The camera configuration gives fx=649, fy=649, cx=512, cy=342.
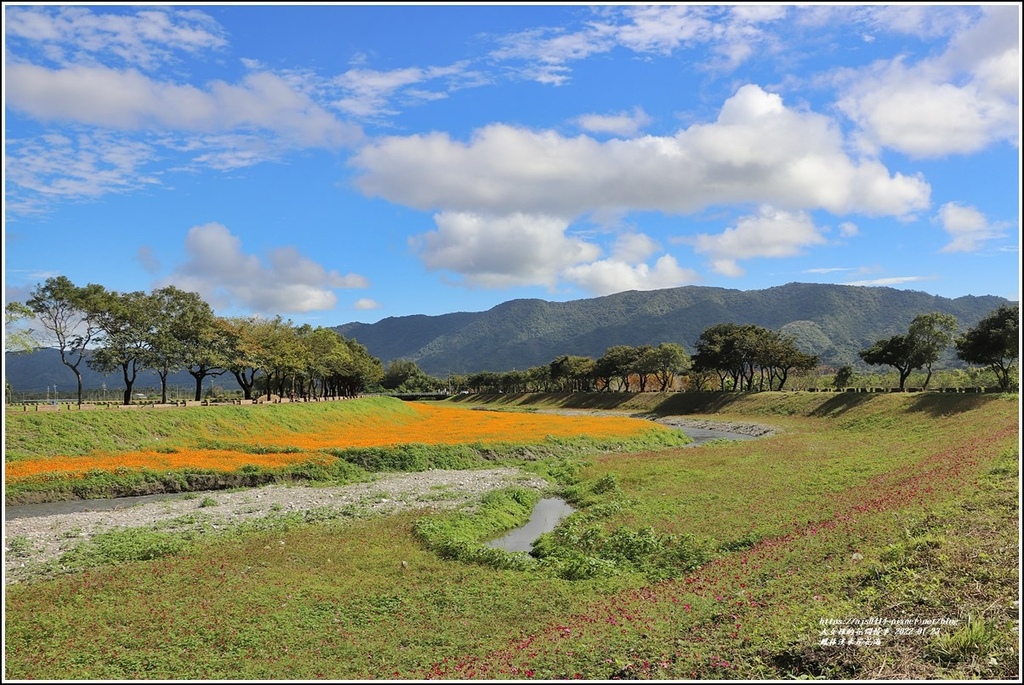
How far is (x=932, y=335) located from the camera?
7106 cm

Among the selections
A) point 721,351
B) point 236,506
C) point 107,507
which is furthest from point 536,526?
point 721,351

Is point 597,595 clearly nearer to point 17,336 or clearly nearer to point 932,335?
point 17,336

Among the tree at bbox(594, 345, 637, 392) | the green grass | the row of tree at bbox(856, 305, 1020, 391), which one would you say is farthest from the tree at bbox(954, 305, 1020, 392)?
the tree at bbox(594, 345, 637, 392)

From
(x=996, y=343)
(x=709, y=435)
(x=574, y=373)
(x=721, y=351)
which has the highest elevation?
(x=721, y=351)

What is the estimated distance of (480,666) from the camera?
11.4 m

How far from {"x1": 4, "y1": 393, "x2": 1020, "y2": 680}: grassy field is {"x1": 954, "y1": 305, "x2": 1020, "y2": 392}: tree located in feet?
120

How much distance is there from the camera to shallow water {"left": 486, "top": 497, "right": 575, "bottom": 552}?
23098 mm

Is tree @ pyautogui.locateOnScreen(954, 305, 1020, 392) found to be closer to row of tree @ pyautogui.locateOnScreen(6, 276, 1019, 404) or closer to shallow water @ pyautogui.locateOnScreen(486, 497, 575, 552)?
row of tree @ pyautogui.locateOnScreen(6, 276, 1019, 404)

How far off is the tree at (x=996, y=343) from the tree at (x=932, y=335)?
302 inches

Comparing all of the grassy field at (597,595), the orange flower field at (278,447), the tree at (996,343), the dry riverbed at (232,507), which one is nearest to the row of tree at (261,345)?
the tree at (996,343)

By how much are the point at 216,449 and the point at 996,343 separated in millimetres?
65061

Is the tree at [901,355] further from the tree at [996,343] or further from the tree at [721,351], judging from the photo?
the tree at [721,351]

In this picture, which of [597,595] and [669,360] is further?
[669,360]

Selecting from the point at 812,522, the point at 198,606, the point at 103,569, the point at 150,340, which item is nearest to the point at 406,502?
the point at 103,569
